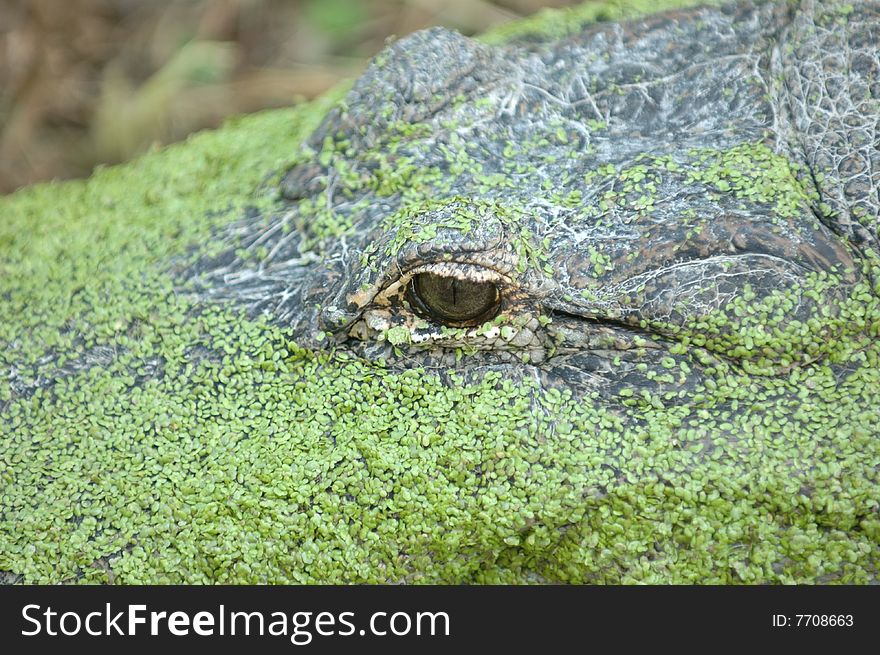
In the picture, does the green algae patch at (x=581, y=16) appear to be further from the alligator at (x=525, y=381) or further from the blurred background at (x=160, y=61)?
the blurred background at (x=160, y=61)

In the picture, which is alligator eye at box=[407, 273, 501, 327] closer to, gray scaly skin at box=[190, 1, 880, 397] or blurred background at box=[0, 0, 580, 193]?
gray scaly skin at box=[190, 1, 880, 397]

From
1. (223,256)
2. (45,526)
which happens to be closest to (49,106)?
(223,256)

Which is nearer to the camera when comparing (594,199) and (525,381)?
(525,381)

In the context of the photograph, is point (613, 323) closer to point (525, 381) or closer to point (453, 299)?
point (525, 381)

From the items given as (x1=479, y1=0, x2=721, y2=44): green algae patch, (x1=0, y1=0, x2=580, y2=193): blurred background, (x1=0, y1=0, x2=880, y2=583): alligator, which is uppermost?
(x1=0, y1=0, x2=580, y2=193): blurred background

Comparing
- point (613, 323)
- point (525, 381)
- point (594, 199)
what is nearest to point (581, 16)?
point (594, 199)

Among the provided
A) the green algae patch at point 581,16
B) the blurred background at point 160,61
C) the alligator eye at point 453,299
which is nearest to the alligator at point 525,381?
the alligator eye at point 453,299

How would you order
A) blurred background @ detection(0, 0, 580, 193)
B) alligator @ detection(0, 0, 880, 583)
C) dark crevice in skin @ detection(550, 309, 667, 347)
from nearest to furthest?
alligator @ detection(0, 0, 880, 583), dark crevice in skin @ detection(550, 309, 667, 347), blurred background @ detection(0, 0, 580, 193)

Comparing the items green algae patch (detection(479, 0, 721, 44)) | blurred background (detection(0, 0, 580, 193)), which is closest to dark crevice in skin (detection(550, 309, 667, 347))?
green algae patch (detection(479, 0, 721, 44))

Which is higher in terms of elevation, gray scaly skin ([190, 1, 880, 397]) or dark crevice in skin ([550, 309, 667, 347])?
gray scaly skin ([190, 1, 880, 397])
